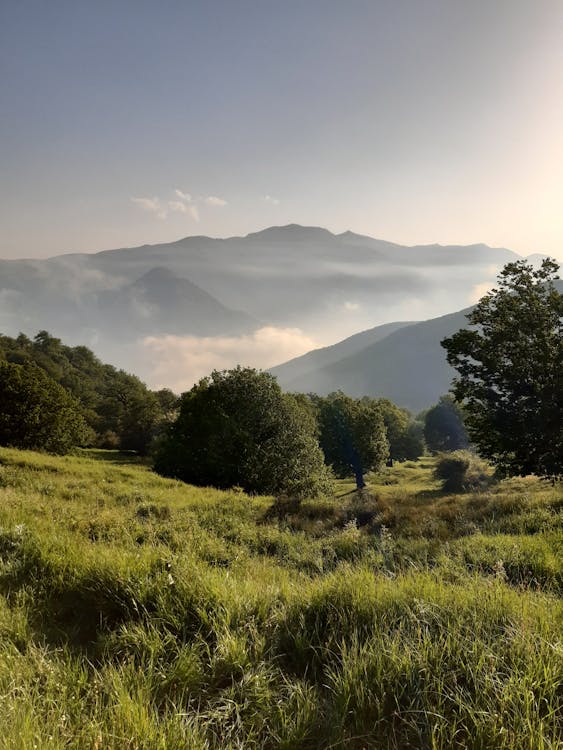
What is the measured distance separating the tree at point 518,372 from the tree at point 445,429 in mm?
80507

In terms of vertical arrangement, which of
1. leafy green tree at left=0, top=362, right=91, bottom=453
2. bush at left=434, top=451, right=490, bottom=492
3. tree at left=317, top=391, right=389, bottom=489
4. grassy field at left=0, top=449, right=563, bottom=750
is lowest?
bush at left=434, top=451, right=490, bottom=492

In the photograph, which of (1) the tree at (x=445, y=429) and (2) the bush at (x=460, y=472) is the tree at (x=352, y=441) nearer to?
(2) the bush at (x=460, y=472)

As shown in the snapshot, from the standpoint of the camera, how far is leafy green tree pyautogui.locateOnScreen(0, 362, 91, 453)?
130ft

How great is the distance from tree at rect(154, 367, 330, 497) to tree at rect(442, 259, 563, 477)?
13.7m

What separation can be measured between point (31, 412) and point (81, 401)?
5436 cm

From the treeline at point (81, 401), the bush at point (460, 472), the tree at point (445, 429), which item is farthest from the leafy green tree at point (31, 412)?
the tree at point (445, 429)

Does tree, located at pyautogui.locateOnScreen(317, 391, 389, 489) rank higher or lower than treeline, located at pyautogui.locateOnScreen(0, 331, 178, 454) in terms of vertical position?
lower

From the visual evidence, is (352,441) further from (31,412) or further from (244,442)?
(31,412)

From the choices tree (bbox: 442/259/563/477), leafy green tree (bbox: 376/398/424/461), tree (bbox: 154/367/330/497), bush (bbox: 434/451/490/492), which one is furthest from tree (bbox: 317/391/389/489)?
tree (bbox: 442/259/563/477)

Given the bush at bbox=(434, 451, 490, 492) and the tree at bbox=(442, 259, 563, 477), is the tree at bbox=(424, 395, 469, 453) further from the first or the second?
the tree at bbox=(442, 259, 563, 477)

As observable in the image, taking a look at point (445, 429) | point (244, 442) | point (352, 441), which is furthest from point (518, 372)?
point (445, 429)

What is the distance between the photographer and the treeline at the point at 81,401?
135 ft

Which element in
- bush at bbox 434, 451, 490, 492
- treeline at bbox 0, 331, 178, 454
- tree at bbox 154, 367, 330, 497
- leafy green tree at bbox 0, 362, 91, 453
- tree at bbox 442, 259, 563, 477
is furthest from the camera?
bush at bbox 434, 451, 490, 492

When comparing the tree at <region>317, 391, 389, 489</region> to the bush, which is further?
the tree at <region>317, 391, 389, 489</region>
